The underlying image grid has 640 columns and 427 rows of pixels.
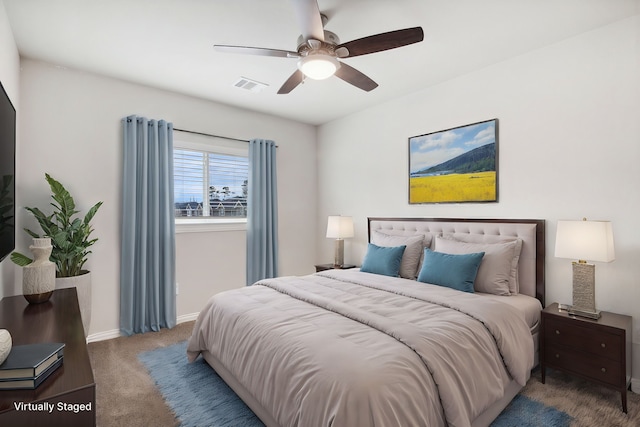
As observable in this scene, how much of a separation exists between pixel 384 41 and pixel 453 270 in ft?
6.09

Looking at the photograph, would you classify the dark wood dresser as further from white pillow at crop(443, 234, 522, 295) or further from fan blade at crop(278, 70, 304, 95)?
white pillow at crop(443, 234, 522, 295)

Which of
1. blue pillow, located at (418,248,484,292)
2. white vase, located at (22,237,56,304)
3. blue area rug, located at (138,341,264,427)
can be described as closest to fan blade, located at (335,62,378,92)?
blue pillow, located at (418,248,484,292)

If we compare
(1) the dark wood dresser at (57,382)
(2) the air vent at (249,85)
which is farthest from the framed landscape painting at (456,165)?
(1) the dark wood dresser at (57,382)

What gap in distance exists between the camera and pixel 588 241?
2227 mm

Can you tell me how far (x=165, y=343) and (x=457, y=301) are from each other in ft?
8.93

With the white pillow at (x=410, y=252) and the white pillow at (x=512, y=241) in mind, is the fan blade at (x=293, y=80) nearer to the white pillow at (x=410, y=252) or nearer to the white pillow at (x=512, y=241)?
the white pillow at (x=410, y=252)

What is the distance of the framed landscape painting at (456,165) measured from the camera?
122 inches

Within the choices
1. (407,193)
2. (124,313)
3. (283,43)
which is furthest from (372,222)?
(124,313)

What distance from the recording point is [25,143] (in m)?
2.90

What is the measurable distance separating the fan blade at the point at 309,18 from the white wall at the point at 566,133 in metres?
1.96

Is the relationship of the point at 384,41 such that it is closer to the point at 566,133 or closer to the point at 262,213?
the point at 566,133

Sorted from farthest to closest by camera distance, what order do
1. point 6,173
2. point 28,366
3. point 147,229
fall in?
point 147,229, point 6,173, point 28,366

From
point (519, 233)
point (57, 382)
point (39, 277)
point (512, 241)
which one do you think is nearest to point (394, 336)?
point (57, 382)

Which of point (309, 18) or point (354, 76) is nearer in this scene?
point (309, 18)
